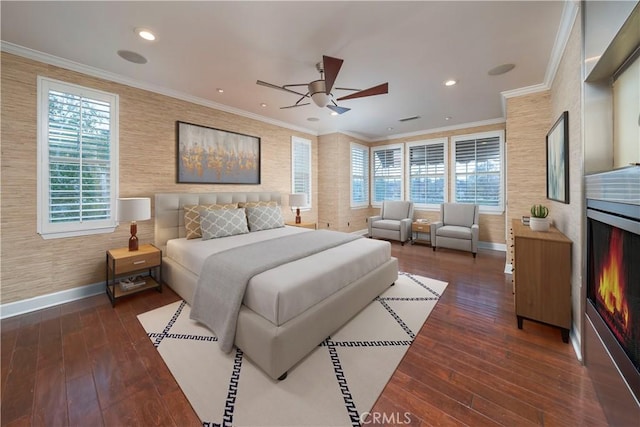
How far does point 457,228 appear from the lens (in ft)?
16.6

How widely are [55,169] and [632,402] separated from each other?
4.89m

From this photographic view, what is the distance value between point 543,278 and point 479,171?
393 cm

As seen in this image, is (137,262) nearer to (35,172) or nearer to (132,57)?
(35,172)

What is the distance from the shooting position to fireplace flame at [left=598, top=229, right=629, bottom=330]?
1.27m

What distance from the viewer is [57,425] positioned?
1389 mm

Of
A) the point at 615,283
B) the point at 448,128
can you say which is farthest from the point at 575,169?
the point at 448,128

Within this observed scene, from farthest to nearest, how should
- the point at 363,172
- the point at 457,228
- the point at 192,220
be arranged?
the point at 363,172, the point at 457,228, the point at 192,220

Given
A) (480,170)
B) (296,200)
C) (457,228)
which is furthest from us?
(480,170)

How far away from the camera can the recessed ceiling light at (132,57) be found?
264 centimetres

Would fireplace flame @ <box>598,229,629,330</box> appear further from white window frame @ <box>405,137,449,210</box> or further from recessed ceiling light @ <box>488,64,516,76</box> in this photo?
white window frame @ <box>405,137,449,210</box>

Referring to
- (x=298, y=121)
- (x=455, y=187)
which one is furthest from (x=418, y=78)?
(x=455, y=187)

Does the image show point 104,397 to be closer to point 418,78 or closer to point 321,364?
point 321,364

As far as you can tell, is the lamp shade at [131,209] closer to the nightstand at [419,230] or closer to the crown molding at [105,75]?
the crown molding at [105,75]

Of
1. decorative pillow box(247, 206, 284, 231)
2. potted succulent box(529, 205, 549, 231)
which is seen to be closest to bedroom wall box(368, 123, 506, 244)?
potted succulent box(529, 205, 549, 231)
